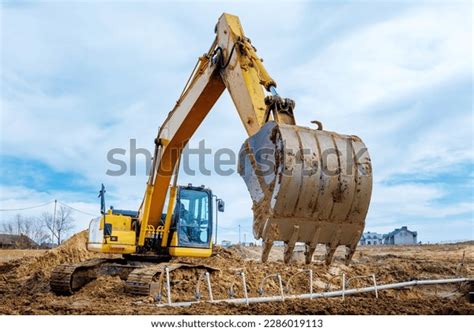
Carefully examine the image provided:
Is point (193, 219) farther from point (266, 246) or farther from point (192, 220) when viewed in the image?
point (266, 246)

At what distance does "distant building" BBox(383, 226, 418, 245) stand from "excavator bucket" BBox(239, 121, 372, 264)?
63112mm

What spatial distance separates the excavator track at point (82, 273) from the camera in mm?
11594

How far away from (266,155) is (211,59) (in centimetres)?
342

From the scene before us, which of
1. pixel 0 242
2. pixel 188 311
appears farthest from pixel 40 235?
pixel 188 311

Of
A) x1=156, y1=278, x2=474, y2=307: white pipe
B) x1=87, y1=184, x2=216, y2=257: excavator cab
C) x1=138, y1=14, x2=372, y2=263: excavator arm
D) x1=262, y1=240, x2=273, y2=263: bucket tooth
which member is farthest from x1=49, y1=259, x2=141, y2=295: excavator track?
x1=262, y1=240, x2=273, y2=263: bucket tooth

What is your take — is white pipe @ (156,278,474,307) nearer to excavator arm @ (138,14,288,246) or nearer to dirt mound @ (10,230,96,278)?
excavator arm @ (138,14,288,246)

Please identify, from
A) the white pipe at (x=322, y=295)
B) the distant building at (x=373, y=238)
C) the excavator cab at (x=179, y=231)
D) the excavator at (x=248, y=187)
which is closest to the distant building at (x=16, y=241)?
the excavator at (x=248, y=187)

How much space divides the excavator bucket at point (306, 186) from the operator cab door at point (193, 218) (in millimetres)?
5168

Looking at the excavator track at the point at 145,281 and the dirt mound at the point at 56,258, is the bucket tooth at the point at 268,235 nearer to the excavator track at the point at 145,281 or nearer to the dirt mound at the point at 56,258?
the excavator track at the point at 145,281

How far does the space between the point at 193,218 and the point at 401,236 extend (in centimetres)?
6043

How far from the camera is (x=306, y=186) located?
20.0 ft

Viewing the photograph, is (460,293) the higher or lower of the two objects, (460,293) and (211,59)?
the lower

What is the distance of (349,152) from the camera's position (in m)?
6.59
